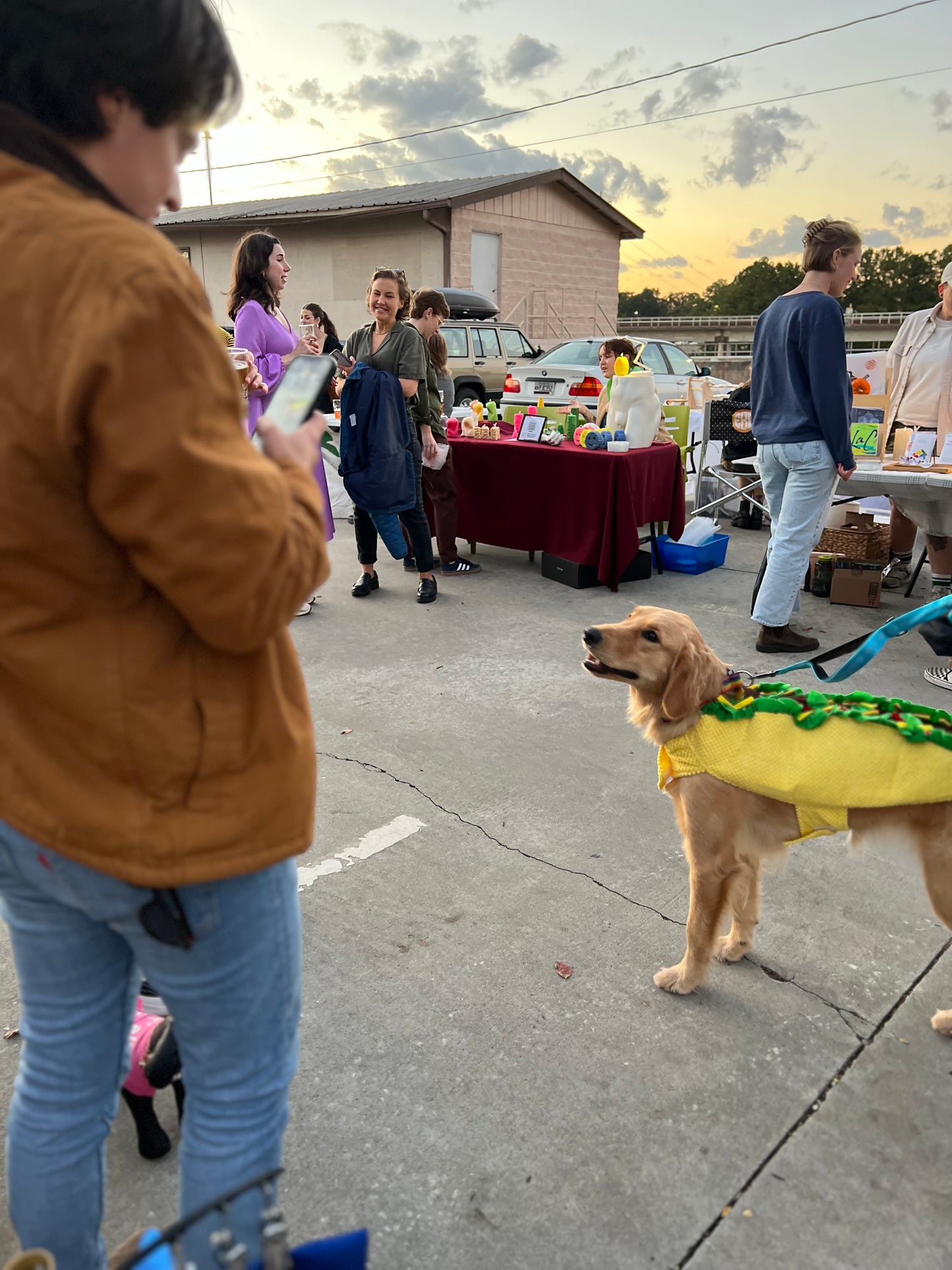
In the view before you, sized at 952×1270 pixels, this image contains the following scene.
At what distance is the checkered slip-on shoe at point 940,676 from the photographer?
433 centimetres

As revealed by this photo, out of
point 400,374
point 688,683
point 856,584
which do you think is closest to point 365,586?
point 400,374

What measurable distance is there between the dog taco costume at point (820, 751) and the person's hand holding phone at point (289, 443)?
56.7 inches

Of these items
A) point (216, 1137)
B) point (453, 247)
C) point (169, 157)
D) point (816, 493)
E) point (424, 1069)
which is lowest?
point (424, 1069)

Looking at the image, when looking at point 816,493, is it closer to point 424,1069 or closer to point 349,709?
point 349,709

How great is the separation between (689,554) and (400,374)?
2.59 meters

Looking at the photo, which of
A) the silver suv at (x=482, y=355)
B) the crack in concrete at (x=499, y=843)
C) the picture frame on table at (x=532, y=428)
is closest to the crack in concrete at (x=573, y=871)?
the crack in concrete at (x=499, y=843)

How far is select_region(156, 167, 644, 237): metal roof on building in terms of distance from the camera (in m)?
22.2

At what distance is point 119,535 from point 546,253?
27530 mm

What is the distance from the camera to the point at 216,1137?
1087mm

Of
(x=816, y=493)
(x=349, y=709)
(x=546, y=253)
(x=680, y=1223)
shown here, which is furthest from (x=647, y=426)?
(x=546, y=253)

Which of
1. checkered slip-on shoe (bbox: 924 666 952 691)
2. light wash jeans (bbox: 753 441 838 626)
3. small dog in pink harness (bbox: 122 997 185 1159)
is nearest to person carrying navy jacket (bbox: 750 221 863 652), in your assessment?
light wash jeans (bbox: 753 441 838 626)

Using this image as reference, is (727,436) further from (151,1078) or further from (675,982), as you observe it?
(151,1078)

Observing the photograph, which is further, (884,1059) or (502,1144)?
(884,1059)

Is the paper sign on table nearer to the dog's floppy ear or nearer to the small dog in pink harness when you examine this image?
the dog's floppy ear
